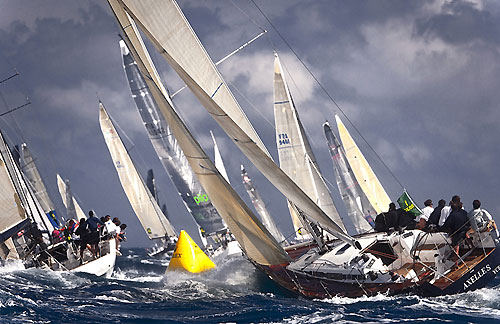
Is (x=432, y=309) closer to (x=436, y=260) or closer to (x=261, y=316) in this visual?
(x=436, y=260)

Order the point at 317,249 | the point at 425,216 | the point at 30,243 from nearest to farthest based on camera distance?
the point at 317,249
the point at 425,216
the point at 30,243

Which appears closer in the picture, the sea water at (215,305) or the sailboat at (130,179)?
the sea water at (215,305)

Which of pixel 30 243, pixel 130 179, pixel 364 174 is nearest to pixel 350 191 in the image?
pixel 364 174

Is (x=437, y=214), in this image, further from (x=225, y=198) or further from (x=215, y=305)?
(x=215, y=305)

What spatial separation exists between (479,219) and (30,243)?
13461mm

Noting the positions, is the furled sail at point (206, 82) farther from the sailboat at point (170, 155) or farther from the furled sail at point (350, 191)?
the furled sail at point (350, 191)

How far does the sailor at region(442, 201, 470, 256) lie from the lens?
11203 millimetres

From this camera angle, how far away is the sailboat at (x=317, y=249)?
10453mm

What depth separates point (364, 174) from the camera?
91.0 feet

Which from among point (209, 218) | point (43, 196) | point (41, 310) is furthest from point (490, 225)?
point (43, 196)

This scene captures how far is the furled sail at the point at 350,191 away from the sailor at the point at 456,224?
16.8 m

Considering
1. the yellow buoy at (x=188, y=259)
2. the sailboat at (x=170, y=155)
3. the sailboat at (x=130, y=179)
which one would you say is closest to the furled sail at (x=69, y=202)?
the sailboat at (x=130, y=179)

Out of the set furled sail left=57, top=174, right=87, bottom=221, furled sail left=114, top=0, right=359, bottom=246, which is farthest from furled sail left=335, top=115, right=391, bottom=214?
furled sail left=57, top=174, right=87, bottom=221

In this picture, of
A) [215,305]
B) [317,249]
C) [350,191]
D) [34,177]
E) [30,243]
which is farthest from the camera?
[34,177]
